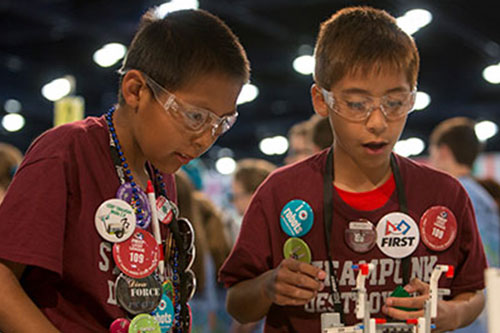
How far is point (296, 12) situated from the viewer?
1036cm

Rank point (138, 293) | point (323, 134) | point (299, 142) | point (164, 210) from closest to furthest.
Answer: point (138, 293), point (164, 210), point (323, 134), point (299, 142)

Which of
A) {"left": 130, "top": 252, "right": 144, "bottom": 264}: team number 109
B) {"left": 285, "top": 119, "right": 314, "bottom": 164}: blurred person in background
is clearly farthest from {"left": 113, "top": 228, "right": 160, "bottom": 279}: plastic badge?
{"left": 285, "top": 119, "right": 314, "bottom": 164}: blurred person in background

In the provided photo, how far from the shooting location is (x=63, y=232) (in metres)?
1.69

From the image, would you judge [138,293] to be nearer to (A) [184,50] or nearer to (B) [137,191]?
(B) [137,191]

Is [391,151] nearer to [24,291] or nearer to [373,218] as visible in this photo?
[373,218]

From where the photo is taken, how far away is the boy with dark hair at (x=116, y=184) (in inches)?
64.8

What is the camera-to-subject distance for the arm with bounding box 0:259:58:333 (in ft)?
5.17

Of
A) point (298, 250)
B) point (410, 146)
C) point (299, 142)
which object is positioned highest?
point (410, 146)

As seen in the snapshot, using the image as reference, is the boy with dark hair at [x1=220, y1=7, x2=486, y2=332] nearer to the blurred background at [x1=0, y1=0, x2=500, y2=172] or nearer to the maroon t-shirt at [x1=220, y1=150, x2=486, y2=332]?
the maroon t-shirt at [x1=220, y1=150, x2=486, y2=332]

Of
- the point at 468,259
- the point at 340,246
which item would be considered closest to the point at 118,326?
the point at 340,246

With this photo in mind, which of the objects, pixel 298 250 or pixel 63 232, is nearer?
pixel 63 232

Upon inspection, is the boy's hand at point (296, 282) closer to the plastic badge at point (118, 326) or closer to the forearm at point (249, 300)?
the forearm at point (249, 300)

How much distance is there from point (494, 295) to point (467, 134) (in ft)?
10.8

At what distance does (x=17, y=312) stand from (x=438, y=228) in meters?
1.28
